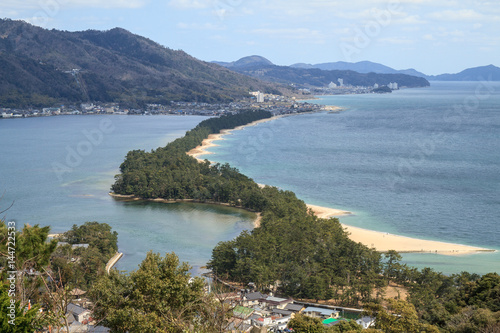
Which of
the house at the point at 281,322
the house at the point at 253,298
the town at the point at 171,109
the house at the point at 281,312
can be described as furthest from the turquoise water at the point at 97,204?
the town at the point at 171,109

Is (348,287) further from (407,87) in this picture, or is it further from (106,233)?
(407,87)

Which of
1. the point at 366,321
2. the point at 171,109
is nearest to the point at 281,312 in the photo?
the point at 366,321

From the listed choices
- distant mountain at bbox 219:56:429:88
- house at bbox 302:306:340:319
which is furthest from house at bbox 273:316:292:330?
distant mountain at bbox 219:56:429:88

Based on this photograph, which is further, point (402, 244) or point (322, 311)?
point (402, 244)

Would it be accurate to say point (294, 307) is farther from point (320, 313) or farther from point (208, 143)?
point (208, 143)

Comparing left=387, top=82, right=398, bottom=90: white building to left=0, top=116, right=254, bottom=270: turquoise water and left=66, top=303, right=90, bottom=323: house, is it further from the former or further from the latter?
left=66, top=303, right=90, bottom=323: house

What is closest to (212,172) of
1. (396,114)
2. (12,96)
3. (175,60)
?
(396,114)
